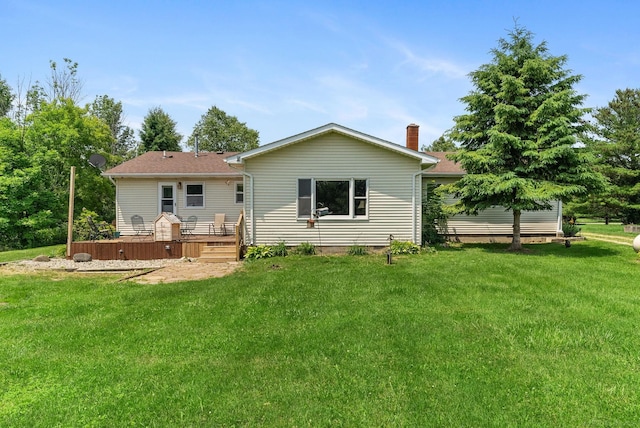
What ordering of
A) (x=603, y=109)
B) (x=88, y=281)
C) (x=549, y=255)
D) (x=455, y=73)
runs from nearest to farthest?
(x=88, y=281) < (x=549, y=255) < (x=455, y=73) < (x=603, y=109)

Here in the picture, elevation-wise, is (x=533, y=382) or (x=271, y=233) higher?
(x=271, y=233)

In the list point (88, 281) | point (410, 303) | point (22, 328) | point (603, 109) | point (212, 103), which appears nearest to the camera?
point (22, 328)

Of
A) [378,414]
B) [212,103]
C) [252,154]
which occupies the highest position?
[212,103]

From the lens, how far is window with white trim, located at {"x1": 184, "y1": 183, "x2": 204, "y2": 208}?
15102 mm

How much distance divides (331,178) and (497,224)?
7.82 m

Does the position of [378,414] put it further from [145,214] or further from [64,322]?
[145,214]

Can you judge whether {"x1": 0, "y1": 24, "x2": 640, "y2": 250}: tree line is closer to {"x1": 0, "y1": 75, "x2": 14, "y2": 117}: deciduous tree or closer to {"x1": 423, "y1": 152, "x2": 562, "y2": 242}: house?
{"x1": 0, "y1": 75, "x2": 14, "y2": 117}: deciduous tree

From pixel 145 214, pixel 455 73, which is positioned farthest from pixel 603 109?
pixel 145 214

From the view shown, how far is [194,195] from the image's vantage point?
1511 centimetres

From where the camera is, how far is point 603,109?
31.7 m

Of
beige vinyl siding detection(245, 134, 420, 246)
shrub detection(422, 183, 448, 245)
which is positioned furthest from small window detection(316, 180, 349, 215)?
shrub detection(422, 183, 448, 245)

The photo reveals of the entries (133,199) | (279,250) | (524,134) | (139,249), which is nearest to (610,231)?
(524,134)

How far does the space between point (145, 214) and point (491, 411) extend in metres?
15.0

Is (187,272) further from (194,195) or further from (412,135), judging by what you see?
(412,135)
